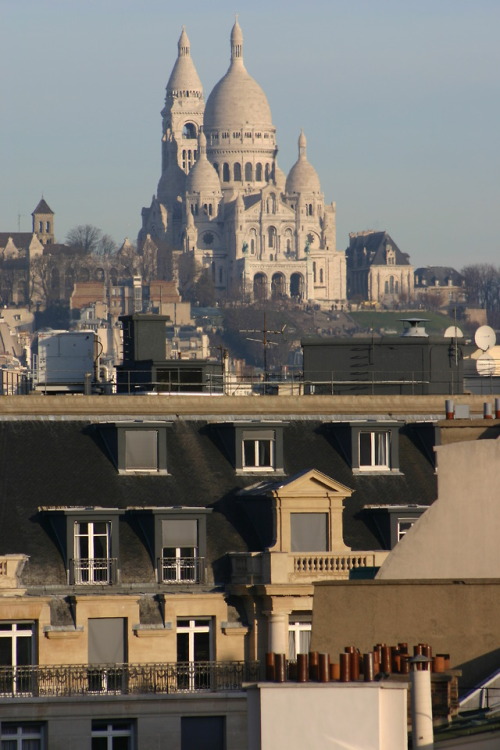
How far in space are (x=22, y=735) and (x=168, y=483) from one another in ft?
15.0

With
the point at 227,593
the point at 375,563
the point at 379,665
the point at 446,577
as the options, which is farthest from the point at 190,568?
the point at 379,665

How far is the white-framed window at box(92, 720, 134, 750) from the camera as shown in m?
25.8

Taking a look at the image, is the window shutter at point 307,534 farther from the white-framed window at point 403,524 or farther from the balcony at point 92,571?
the balcony at point 92,571

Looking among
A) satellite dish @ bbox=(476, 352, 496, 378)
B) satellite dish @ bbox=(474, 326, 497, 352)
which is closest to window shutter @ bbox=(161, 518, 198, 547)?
satellite dish @ bbox=(474, 326, 497, 352)

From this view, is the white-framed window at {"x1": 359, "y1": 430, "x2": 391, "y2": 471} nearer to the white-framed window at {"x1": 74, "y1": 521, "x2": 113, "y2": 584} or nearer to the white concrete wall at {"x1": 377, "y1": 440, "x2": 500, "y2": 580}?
the white-framed window at {"x1": 74, "y1": 521, "x2": 113, "y2": 584}

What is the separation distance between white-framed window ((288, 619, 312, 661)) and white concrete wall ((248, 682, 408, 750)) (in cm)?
978

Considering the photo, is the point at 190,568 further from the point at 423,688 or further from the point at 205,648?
the point at 423,688

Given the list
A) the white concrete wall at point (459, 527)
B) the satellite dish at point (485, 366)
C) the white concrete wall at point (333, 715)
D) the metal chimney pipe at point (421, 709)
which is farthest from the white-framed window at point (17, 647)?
the satellite dish at point (485, 366)

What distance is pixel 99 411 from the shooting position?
29812 mm

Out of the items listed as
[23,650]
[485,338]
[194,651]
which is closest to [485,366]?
[485,338]

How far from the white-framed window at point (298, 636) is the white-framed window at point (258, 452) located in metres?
2.97

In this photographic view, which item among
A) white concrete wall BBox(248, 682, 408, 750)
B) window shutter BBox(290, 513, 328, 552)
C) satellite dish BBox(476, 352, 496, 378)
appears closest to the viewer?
white concrete wall BBox(248, 682, 408, 750)

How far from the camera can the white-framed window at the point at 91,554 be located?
27.5 meters

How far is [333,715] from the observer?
1738cm
